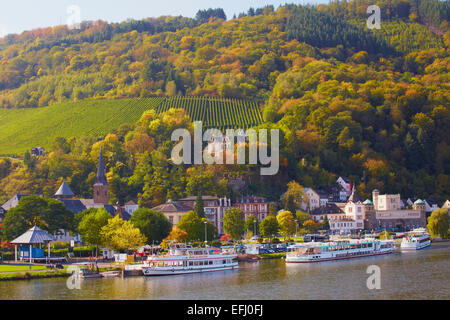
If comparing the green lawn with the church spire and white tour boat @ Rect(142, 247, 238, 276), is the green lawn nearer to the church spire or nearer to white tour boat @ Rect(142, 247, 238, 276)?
white tour boat @ Rect(142, 247, 238, 276)

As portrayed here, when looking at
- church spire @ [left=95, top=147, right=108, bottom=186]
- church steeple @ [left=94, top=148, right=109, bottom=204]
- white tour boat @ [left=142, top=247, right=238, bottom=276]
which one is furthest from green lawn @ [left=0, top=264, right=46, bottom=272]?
church spire @ [left=95, top=147, right=108, bottom=186]

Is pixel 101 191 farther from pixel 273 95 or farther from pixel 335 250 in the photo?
pixel 273 95

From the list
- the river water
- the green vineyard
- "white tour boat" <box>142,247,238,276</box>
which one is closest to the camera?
the river water

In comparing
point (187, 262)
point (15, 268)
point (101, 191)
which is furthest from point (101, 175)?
point (187, 262)

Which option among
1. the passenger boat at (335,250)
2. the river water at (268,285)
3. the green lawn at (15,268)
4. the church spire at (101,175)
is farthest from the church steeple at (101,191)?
the river water at (268,285)

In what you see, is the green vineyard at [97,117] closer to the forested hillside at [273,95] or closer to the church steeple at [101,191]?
the forested hillside at [273,95]
